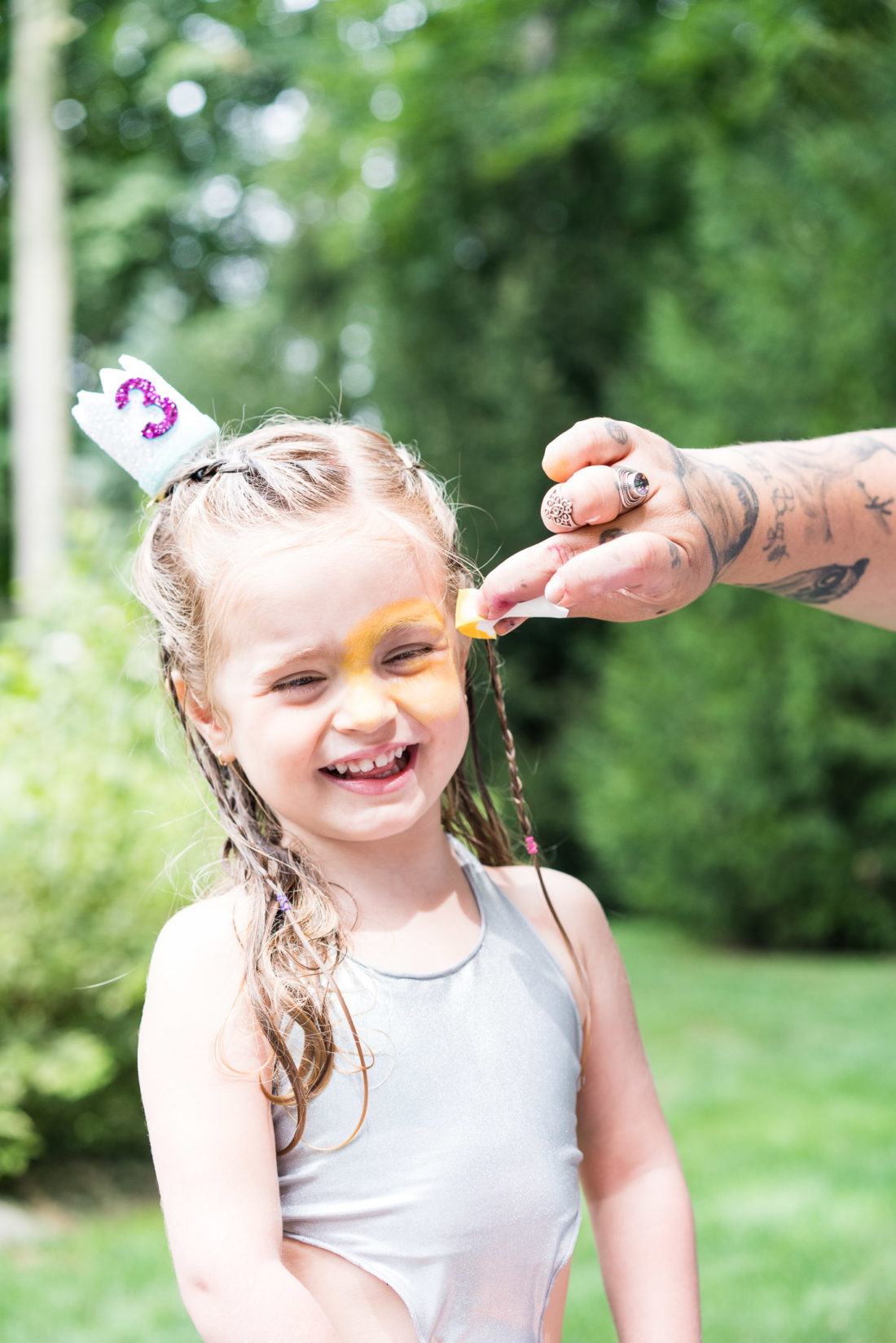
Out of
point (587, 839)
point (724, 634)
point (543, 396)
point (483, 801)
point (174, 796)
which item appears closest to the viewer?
point (483, 801)

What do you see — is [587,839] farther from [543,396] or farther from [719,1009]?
[543,396]

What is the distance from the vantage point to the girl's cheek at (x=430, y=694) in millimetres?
1477

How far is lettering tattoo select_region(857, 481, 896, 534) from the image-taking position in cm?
195

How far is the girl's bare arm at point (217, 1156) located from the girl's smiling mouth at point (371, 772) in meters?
0.25

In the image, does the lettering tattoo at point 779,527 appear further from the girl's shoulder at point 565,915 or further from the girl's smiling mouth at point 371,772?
the girl's smiling mouth at point 371,772

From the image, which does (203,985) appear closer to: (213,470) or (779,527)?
(213,470)

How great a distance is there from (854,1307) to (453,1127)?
104 inches

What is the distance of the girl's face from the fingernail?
0.17m

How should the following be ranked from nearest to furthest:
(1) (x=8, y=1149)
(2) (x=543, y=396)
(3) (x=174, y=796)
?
1. (1) (x=8, y=1149)
2. (3) (x=174, y=796)
3. (2) (x=543, y=396)

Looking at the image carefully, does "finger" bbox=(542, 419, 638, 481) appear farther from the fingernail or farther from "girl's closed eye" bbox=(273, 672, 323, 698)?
"girl's closed eye" bbox=(273, 672, 323, 698)

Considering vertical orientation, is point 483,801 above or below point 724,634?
below

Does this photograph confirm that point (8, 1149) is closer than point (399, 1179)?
No

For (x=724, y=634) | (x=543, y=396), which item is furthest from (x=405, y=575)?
(x=543, y=396)

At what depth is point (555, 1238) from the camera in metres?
1.48
